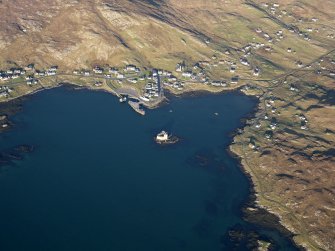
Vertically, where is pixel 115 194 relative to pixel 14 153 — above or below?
above

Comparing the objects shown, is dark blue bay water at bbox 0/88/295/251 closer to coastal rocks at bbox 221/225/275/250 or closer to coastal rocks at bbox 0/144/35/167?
coastal rocks at bbox 221/225/275/250

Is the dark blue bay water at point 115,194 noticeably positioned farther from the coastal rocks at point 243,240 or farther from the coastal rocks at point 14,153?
the coastal rocks at point 14,153

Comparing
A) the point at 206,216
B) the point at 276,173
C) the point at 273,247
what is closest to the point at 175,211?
the point at 206,216

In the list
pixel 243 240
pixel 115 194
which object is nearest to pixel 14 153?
pixel 115 194

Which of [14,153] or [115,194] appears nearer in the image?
[115,194]

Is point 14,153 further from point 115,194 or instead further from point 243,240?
point 243,240

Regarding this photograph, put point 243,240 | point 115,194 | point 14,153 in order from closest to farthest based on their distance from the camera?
point 243,240 < point 115,194 < point 14,153

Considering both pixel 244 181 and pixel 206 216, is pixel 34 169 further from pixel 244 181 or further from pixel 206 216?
pixel 244 181

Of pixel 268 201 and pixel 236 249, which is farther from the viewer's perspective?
pixel 268 201

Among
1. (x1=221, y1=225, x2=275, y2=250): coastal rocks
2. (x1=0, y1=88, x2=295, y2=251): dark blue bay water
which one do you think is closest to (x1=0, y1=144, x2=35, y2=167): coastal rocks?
(x1=0, y1=88, x2=295, y2=251): dark blue bay water
